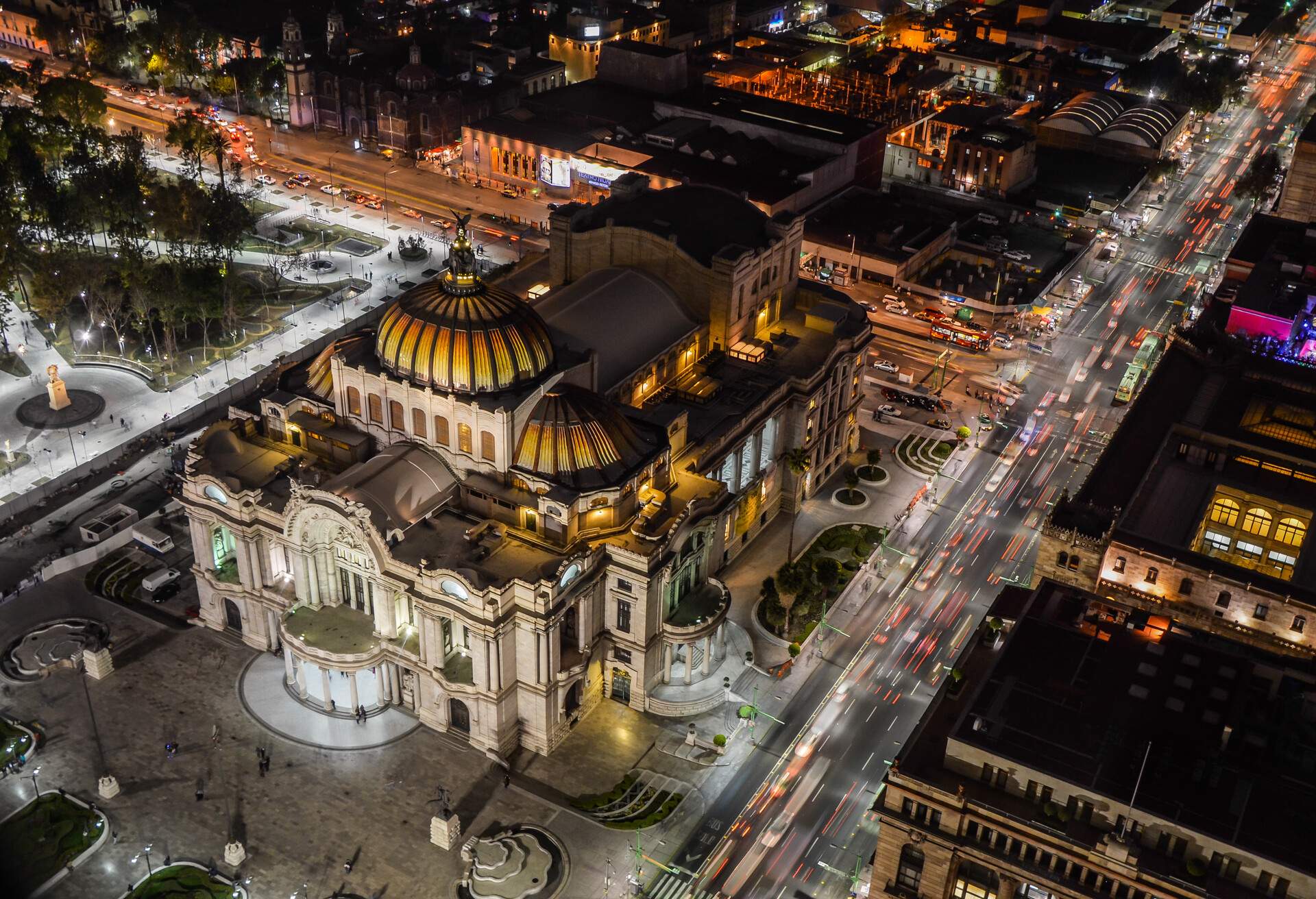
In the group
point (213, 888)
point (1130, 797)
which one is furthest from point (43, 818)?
point (1130, 797)

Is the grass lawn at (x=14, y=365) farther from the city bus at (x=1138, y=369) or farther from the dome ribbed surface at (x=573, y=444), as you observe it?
the city bus at (x=1138, y=369)

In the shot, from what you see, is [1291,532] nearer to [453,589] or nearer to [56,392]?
[453,589]

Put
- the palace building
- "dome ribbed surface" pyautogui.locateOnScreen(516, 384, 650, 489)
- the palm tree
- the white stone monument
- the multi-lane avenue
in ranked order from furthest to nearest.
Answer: the white stone monument < the palm tree < "dome ribbed surface" pyautogui.locateOnScreen(516, 384, 650, 489) < the palace building < the multi-lane avenue

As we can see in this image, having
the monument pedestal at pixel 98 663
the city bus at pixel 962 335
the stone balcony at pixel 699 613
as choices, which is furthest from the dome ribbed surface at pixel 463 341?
the city bus at pixel 962 335

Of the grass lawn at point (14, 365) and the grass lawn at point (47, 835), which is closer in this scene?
the grass lawn at point (47, 835)

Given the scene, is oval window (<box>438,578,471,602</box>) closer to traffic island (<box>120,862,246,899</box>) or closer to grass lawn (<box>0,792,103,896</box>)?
traffic island (<box>120,862,246,899</box>)

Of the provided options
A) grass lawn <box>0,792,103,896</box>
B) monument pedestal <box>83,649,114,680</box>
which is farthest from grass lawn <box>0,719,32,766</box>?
monument pedestal <box>83,649,114,680</box>
